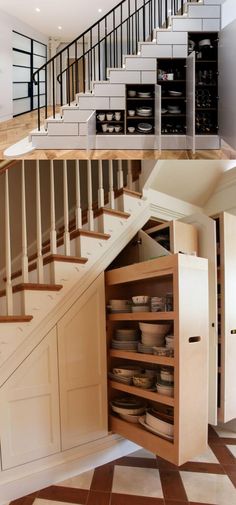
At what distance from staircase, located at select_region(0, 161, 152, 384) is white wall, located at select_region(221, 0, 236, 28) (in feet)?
9.57

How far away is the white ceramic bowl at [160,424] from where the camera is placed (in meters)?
1.36

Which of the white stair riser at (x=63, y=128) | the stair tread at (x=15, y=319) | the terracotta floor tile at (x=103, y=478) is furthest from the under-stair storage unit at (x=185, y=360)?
the white stair riser at (x=63, y=128)

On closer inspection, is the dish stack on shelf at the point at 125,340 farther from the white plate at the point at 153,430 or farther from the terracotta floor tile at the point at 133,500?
the terracotta floor tile at the point at 133,500

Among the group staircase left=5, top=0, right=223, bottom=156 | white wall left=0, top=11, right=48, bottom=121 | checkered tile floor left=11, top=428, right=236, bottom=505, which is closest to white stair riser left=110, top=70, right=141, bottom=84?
staircase left=5, top=0, right=223, bottom=156

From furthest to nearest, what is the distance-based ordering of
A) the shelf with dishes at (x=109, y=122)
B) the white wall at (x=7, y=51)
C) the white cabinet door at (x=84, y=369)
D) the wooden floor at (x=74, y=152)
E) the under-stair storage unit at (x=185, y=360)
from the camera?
the shelf with dishes at (x=109, y=122)
the wooden floor at (x=74, y=152)
the white wall at (x=7, y=51)
the white cabinet door at (x=84, y=369)
the under-stair storage unit at (x=185, y=360)

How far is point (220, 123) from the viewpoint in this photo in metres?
4.12

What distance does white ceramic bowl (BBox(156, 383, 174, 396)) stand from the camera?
4.46 feet

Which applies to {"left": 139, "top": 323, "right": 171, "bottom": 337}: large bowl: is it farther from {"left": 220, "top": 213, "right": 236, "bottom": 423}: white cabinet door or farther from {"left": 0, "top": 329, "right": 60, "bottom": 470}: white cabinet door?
{"left": 0, "top": 329, "right": 60, "bottom": 470}: white cabinet door

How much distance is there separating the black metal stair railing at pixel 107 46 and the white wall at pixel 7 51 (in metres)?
0.35

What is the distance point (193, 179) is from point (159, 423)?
1.00m

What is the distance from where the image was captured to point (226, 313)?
4.86 ft

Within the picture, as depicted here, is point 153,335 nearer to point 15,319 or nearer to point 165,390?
point 165,390

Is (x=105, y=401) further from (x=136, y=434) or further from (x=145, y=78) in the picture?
(x=145, y=78)

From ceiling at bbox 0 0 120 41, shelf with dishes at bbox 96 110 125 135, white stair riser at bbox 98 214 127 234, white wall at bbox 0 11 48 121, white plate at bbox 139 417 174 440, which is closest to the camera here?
white plate at bbox 139 417 174 440
